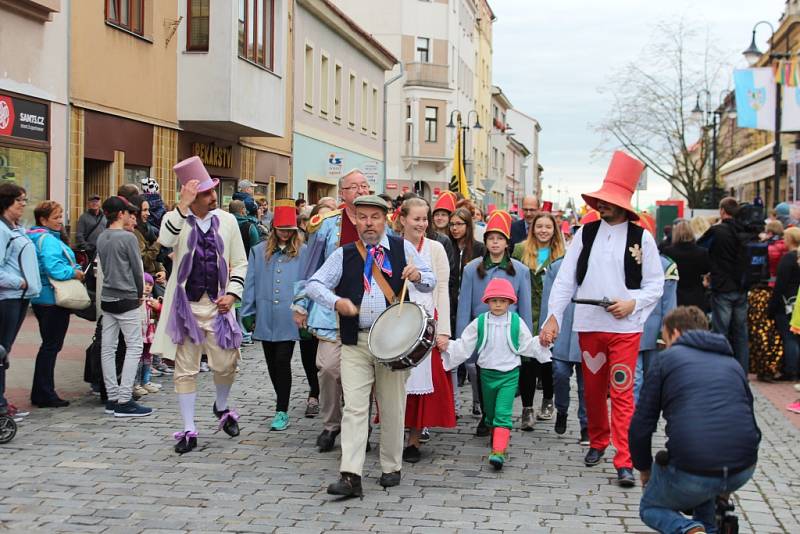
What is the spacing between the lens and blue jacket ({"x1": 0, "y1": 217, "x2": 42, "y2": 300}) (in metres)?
8.65

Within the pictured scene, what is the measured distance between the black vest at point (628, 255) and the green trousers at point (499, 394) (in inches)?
41.5

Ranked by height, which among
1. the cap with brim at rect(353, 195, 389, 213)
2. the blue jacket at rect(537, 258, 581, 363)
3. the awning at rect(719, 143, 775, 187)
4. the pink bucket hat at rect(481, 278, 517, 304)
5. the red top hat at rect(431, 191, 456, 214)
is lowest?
the blue jacket at rect(537, 258, 581, 363)

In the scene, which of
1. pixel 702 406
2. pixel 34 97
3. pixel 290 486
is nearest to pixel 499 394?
pixel 290 486

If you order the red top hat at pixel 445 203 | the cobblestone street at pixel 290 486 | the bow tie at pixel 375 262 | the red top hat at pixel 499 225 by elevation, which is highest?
the red top hat at pixel 445 203

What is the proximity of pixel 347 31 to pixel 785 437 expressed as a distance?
2764 centimetres

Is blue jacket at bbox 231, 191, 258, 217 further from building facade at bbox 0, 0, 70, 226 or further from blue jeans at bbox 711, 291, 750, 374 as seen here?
blue jeans at bbox 711, 291, 750, 374

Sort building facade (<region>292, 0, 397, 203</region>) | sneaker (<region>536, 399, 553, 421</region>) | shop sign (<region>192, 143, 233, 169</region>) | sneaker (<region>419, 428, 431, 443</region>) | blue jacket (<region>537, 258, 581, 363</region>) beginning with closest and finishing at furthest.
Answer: sneaker (<region>419, 428, 431, 443</region>) < blue jacket (<region>537, 258, 581, 363</region>) < sneaker (<region>536, 399, 553, 421</region>) < shop sign (<region>192, 143, 233, 169</region>) < building facade (<region>292, 0, 397, 203</region>)

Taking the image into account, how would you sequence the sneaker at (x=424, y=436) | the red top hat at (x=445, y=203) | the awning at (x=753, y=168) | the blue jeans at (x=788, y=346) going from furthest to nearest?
the awning at (x=753, y=168) → the blue jeans at (x=788, y=346) → the red top hat at (x=445, y=203) → the sneaker at (x=424, y=436)

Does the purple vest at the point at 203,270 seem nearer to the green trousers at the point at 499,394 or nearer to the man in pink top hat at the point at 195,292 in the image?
the man in pink top hat at the point at 195,292

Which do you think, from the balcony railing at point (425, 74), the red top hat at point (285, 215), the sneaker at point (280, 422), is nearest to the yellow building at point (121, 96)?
the red top hat at point (285, 215)

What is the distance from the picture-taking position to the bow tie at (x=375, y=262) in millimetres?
6973

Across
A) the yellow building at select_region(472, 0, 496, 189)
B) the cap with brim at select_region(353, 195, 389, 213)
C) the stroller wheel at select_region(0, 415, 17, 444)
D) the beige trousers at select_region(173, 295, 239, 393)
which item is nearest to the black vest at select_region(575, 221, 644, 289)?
the cap with brim at select_region(353, 195, 389, 213)

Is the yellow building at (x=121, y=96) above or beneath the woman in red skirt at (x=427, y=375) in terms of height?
above

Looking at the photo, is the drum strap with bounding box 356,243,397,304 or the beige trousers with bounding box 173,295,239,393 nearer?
the drum strap with bounding box 356,243,397,304
